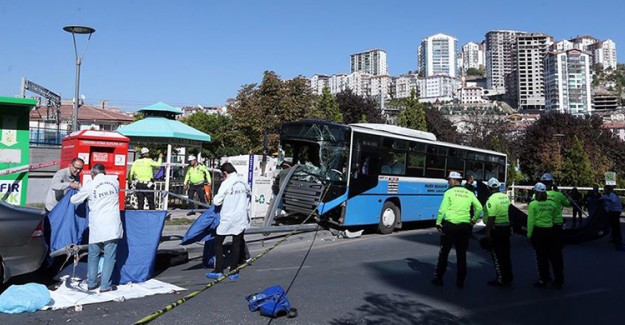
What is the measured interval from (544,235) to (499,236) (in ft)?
2.33

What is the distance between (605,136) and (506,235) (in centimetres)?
5986

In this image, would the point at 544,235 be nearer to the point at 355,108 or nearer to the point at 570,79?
the point at 355,108

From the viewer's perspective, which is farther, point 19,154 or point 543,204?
point 19,154

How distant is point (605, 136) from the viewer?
5803 cm

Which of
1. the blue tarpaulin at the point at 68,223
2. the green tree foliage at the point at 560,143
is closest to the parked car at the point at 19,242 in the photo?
the blue tarpaulin at the point at 68,223

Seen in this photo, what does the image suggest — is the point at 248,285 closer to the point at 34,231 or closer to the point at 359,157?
the point at 34,231

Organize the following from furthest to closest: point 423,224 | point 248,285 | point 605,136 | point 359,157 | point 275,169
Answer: point 605,136 < point 423,224 < point 275,169 < point 359,157 < point 248,285

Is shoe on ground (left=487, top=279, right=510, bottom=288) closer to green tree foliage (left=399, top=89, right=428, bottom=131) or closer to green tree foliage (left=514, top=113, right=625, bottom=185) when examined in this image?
green tree foliage (left=399, top=89, right=428, bottom=131)

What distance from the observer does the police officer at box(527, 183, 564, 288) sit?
25.5ft

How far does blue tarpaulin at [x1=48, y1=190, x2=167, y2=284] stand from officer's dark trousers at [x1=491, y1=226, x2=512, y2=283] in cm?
528

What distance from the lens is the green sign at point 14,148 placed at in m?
11.2

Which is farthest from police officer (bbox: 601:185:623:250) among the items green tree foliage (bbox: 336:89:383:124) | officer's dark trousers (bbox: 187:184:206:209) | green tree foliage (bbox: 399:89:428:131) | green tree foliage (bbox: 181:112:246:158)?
green tree foliage (bbox: 181:112:246:158)

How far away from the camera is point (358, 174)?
1302cm

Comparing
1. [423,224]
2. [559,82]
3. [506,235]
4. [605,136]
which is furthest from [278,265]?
[559,82]
